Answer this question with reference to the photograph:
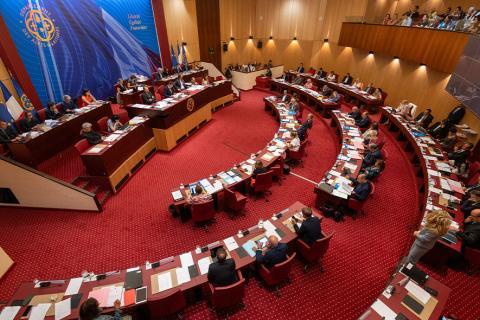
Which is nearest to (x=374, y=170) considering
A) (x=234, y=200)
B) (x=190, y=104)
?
(x=234, y=200)

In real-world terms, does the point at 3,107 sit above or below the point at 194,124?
above

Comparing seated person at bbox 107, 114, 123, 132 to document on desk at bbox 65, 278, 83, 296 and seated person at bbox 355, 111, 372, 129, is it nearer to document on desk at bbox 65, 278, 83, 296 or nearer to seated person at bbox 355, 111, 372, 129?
document on desk at bbox 65, 278, 83, 296

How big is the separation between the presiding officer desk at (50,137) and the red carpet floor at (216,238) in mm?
524

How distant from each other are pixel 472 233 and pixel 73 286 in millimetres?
6926

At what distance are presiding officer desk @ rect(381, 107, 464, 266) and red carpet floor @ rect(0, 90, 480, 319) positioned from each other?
20.0 inches

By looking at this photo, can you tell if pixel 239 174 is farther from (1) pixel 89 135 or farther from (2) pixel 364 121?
(2) pixel 364 121

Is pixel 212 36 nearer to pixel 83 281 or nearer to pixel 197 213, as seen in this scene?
pixel 197 213

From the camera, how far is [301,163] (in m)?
8.79

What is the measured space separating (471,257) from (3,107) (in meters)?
13.1

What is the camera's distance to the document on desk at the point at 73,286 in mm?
3803

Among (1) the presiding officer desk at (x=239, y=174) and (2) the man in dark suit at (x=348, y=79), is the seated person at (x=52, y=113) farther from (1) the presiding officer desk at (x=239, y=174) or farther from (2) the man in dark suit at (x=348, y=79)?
(2) the man in dark suit at (x=348, y=79)

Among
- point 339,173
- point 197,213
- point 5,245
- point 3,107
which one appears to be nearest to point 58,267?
point 5,245

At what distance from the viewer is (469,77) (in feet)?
24.9

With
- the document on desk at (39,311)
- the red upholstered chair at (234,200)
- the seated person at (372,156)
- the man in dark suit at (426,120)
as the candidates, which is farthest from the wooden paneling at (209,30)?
the document on desk at (39,311)
